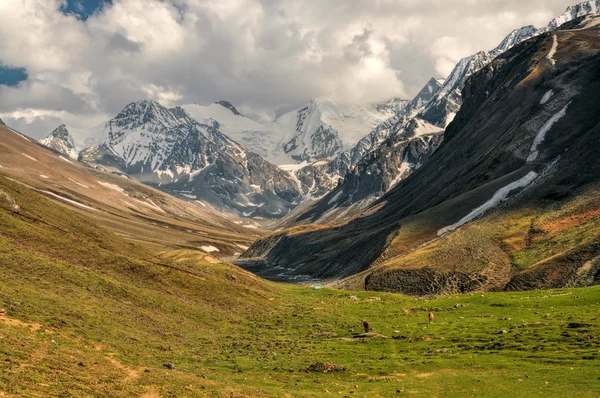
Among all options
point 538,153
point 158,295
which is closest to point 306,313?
point 158,295

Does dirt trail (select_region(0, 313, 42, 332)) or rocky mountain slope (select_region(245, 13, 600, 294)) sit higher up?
rocky mountain slope (select_region(245, 13, 600, 294))

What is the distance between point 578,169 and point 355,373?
100 meters

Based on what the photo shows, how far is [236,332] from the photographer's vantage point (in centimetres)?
5675

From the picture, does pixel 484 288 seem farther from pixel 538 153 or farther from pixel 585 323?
pixel 538 153

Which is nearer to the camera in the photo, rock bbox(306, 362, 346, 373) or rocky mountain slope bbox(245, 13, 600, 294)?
rock bbox(306, 362, 346, 373)

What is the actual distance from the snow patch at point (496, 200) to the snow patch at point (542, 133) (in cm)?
1425

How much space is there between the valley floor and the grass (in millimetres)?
142

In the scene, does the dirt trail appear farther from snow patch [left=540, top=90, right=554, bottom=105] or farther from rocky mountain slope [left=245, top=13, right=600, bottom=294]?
snow patch [left=540, top=90, right=554, bottom=105]

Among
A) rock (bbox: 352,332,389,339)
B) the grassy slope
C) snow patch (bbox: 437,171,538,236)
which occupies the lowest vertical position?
rock (bbox: 352,332,389,339)

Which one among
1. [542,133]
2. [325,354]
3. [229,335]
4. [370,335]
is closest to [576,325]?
[370,335]

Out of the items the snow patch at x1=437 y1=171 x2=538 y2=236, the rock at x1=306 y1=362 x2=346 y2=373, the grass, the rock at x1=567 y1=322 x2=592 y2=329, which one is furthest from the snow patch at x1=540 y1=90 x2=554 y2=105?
the rock at x1=306 y1=362 x2=346 y2=373

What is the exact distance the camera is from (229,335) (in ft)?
180

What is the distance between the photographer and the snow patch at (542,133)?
151m

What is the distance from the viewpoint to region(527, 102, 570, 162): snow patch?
496ft
